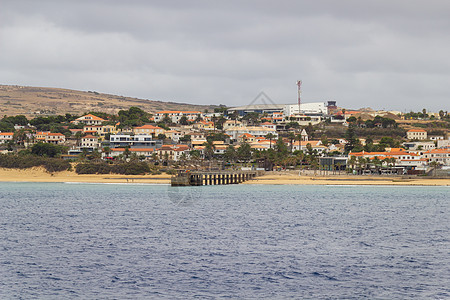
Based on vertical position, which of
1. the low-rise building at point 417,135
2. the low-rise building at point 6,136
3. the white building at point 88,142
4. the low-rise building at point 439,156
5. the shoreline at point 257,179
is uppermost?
the low-rise building at point 417,135

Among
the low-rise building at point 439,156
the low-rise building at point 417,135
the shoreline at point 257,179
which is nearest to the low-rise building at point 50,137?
the shoreline at point 257,179

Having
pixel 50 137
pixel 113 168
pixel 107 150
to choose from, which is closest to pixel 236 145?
pixel 107 150

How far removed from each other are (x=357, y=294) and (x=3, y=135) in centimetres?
14042

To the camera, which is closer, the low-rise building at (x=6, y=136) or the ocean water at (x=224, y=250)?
the ocean water at (x=224, y=250)

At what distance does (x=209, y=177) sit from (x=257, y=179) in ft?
28.9

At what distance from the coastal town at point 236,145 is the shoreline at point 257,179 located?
8.61m

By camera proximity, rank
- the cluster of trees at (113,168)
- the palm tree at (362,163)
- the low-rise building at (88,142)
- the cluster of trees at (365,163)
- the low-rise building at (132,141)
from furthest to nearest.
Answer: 1. the low-rise building at (88,142)
2. the low-rise building at (132,141)
3. the cluster of trees at (365,163)
4. the palm tree at (362,163)
5. the cluster of trees at (113,168)

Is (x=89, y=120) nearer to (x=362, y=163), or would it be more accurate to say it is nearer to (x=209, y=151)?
(x=209, y=151)

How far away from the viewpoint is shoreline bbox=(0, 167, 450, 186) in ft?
330

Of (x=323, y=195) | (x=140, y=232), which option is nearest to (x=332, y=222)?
(x=140, y=232)

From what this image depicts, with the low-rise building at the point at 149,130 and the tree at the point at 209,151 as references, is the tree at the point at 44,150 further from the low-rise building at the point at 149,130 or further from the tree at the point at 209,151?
the low-rise building at the point at 149,130

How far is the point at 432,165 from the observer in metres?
121

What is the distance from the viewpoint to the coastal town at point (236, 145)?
124m

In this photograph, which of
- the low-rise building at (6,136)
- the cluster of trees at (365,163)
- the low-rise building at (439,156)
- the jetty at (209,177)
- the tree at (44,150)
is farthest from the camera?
the low-rise building at (6,136)
